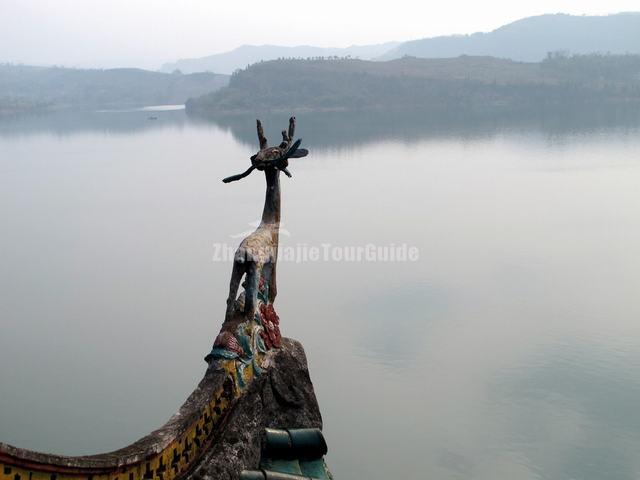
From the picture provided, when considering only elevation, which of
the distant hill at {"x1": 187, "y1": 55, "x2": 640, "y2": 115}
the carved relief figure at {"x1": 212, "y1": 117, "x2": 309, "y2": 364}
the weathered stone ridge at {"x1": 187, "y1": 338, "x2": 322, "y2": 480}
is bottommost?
the weathered stone ridge at {"x1": 187, "y1": 338, "x2": 322, "y2": 480}

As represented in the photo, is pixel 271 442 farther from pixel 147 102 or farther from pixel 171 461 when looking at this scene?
→ pixel 147 102

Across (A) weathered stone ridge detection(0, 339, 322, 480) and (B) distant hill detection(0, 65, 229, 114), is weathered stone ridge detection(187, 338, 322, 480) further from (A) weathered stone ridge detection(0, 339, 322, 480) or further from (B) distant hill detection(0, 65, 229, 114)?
(B) distant hill detection(0, 65, 229, 114)

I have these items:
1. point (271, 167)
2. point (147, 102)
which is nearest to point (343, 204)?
point (271, 167)

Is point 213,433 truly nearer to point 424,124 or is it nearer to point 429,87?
point 424,124

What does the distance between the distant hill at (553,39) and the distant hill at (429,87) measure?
6797 centimetres

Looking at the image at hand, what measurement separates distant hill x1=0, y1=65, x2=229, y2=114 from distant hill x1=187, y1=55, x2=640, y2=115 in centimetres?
3354

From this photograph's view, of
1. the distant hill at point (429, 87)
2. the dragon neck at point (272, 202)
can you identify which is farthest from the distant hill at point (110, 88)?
the dragon neck at point (272, 202)

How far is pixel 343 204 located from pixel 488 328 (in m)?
12.5

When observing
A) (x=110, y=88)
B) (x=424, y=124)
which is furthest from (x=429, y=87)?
(x=110, y=88)

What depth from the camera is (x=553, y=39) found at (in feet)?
551

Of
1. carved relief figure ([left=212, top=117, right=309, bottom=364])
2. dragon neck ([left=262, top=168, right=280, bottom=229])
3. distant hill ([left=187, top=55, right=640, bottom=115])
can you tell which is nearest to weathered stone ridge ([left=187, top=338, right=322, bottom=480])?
carved relief figure ([left=212, top=117, right=309, bottom=364])

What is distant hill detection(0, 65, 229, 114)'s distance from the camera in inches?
4705

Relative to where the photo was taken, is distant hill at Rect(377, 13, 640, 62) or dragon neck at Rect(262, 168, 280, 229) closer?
dragon neck at Rect(262, 168, 280, 229)

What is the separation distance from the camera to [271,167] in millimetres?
5602
